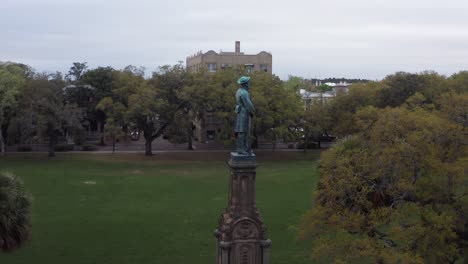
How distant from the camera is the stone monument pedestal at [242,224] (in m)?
14.2

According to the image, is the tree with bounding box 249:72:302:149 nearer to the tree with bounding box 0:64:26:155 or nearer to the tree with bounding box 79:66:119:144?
the tree with bounding box 79:66:119:144

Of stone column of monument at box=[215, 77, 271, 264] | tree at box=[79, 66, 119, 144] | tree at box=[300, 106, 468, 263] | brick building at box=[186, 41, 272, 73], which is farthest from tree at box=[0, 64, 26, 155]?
stone column of monument at box=[215, 77, 271, 264]

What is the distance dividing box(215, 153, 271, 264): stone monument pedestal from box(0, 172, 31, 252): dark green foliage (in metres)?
7.58

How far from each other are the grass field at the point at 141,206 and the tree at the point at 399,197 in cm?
226

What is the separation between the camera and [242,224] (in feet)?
46.7

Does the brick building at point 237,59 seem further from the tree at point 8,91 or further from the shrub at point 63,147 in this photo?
the tree at point 8,91

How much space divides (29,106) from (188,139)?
16.2 meters

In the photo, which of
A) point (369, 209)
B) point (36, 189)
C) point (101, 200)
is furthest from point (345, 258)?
point (36, 189)

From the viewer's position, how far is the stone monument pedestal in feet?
46.6

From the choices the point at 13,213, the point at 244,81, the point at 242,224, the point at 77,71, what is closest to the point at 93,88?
the point at 77,71

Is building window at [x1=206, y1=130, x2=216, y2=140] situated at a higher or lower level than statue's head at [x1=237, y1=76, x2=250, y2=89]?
lower

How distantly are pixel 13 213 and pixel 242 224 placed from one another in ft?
27.0

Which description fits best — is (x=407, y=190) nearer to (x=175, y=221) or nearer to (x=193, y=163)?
(x=175, y=221)

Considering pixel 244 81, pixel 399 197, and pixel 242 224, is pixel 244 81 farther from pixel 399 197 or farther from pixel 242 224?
pixel 399 197
